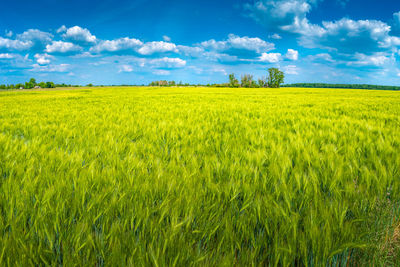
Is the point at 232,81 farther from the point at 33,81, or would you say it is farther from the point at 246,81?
the point at 33,81

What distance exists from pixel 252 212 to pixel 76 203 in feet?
A: 3.38

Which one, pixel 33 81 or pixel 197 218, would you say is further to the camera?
pixel 33 81

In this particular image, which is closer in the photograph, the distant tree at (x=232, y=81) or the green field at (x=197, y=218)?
the green field at (x=197, y=218)

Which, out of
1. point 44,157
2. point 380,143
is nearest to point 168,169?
point 44,157

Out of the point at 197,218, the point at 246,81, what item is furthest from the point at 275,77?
the point at 197,218

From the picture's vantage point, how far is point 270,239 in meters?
1.00

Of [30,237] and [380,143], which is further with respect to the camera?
[380,143]

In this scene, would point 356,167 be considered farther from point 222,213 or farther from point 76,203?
point 76,203

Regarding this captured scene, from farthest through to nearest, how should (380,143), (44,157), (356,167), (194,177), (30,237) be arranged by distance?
(380,143), (44,157), (356,167), (194,177), (30,237)

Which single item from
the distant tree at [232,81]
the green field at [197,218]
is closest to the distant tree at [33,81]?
the distant tree at [232,81]

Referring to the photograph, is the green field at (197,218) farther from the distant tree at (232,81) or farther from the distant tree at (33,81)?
the distant tree at (33,81)

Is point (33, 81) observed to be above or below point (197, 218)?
above

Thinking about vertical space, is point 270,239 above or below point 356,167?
below

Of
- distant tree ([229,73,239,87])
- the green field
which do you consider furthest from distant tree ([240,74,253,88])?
the green field
